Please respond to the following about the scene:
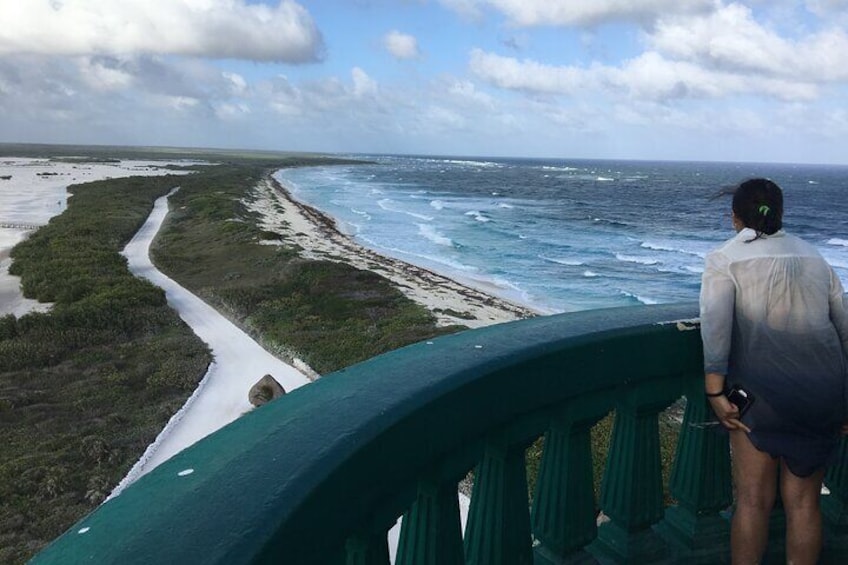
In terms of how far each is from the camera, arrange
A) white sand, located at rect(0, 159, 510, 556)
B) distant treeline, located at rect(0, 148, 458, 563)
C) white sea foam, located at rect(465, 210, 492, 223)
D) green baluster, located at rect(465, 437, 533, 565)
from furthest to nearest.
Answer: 1. white sea foam, located at rect(465, 210, 492, 223)
2. white sand, located at rect(0, 159, 510, 556)
3. distant treeline, located at rect(0, 148, 458, 563)
4. green baluster, located at rect(465, 437, 533, 565)

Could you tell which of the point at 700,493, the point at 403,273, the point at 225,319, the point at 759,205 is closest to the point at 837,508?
the point at 700,493

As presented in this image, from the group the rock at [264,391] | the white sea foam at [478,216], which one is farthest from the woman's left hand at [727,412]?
the white sea foam at [478,216]

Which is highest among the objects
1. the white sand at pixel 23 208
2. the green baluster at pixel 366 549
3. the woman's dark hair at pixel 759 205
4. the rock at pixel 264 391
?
the woman's dark hair at pixel 759 205

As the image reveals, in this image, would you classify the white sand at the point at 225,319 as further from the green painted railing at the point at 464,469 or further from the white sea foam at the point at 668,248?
the white sea foam at the point at 668,248

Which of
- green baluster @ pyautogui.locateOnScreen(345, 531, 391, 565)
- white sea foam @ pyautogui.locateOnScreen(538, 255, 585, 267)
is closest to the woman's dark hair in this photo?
green baluster @ pyautogui.locateOnScreen(345, 531, 391, 565)

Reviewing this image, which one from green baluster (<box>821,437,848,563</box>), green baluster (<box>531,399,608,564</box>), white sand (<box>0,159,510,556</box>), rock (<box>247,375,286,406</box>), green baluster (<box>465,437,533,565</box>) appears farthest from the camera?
rock (<box>247,375,286,406</box>)

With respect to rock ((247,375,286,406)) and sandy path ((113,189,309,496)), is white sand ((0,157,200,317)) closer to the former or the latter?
sandy path ((113,189,309,496))
